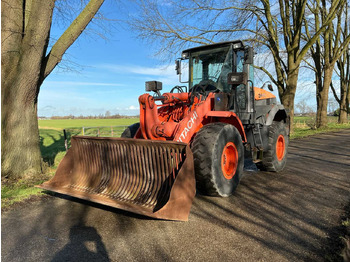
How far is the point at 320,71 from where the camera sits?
19688 mm

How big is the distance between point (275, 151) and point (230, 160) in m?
2.00

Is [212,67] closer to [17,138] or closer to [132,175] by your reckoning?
[132,175]

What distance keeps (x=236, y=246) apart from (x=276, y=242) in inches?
17.8

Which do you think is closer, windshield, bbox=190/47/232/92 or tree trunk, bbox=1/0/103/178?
tree trunk, bbox=1/0/103/178

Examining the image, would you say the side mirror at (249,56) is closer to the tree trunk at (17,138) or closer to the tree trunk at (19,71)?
the tree trunk at (19,71)

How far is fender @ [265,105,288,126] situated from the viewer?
6.05 metres

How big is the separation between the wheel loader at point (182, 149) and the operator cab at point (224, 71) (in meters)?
0.02

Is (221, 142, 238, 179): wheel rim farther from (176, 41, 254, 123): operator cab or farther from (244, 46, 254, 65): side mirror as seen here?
(244, 46, 254, 65): side mirror

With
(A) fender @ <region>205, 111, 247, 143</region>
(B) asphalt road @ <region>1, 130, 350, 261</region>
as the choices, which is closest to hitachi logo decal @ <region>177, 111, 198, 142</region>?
(A) fender @ <region>205, 111, 247, 143</region>

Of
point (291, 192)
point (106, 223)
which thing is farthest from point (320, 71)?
point (106, 223)

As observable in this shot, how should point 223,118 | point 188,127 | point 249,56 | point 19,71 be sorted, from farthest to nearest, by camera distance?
point 19,71 → point 223,118 → point 249,56 → point 188,127

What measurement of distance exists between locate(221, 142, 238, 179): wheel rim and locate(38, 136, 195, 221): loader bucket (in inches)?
43.3

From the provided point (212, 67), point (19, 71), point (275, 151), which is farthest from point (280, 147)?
point (19, 71)

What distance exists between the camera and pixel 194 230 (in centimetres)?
312
